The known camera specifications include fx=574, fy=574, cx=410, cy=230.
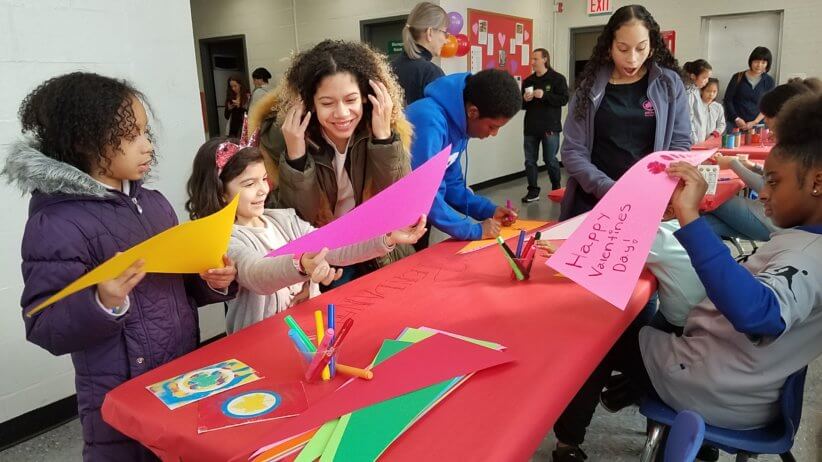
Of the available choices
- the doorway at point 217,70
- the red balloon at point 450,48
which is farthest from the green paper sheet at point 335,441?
the doorway at point 217,70

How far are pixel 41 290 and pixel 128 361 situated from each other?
0.78 feet

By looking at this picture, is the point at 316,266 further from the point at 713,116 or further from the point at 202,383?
the point at 713,116

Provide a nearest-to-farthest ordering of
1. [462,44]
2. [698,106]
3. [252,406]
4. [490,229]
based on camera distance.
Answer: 1. [252,406]
2. [490,229]
3. [698,106]
4. [462,44]

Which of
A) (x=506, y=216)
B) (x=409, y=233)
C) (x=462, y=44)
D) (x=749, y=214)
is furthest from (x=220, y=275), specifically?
(x=462, y=44)

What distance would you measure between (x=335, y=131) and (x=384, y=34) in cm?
539

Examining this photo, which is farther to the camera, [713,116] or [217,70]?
[217,70]

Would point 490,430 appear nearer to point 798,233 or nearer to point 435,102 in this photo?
A: point 798,233

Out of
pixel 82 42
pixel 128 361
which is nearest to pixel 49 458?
pixel 128 361

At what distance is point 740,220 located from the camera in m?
3.07

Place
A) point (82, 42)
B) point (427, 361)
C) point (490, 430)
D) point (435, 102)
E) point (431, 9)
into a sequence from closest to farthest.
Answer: point (490, 430), point (427, 361), point (435, 102), point (82, 42), point (431, 9)

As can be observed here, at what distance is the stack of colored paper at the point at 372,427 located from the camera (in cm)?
78

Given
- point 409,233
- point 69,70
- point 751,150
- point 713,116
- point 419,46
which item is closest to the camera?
point 409,233

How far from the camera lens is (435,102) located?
208 cm

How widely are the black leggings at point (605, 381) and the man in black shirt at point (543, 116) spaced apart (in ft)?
16.7
